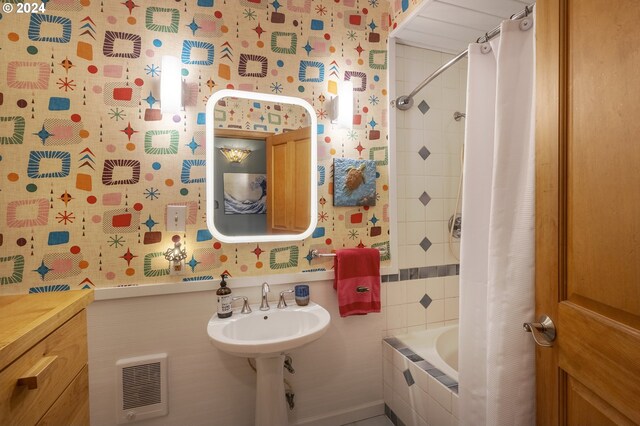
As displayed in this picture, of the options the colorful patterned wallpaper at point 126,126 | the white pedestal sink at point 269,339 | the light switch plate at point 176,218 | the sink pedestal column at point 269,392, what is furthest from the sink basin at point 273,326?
the light switch plate at point 176,218

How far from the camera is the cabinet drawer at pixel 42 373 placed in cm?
65

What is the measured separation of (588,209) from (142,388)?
1798 millimetres

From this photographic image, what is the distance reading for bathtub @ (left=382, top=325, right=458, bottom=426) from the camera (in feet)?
4.46

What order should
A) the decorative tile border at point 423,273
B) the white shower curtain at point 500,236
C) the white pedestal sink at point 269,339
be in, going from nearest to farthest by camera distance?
the white shower curtain at point 500,236 < the white pedestal sink at point 269,339 < the decorative tile border at point 423,273

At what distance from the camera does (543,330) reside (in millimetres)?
850

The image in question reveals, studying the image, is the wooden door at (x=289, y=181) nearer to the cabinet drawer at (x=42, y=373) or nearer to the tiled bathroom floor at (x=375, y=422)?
the cabinet drawer at (x=42, y=373)

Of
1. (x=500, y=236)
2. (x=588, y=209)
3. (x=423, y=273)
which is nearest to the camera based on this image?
(x=588, y=209)

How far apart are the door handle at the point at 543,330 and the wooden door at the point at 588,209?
0.06 feet

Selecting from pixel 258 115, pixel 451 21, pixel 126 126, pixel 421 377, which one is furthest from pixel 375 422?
pixel 451 21

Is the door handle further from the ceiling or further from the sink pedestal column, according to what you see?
the ceiling

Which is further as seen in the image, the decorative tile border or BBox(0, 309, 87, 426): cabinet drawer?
the decorative tile border

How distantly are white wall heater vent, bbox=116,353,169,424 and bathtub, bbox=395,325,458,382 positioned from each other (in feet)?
4.20

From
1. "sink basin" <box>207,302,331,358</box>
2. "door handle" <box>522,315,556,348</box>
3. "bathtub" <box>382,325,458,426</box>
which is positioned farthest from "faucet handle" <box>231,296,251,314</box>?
"door handle" <box>522,315,556,348</box>

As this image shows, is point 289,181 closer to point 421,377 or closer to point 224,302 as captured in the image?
point 224,302
